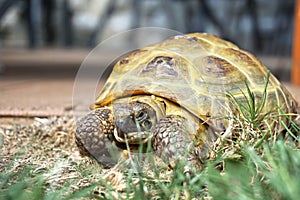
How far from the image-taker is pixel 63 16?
12461 mm

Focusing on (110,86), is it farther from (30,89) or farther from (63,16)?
(63,16)

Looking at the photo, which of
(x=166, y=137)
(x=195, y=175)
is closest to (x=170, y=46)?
(x=166, y=137)

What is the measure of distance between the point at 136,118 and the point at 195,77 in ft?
1.11

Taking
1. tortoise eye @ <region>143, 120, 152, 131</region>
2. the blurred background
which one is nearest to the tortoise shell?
tortoise eye @ <region>143, 120, 152, 131</region>

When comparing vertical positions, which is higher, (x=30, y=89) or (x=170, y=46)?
(x=170, y=46)

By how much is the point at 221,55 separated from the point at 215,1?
9129 millimetres

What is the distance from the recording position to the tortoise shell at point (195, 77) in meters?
1.99

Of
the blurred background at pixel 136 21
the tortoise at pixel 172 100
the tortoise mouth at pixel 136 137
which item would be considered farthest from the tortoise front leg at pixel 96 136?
the blurred background at pixel 136 21

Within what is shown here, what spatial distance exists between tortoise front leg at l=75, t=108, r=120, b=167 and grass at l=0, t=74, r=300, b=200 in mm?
57

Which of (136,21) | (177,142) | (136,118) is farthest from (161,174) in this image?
(136,21)

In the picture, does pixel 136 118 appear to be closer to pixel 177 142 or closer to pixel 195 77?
pixel 177 142

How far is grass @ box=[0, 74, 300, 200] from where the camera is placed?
130 centimetres

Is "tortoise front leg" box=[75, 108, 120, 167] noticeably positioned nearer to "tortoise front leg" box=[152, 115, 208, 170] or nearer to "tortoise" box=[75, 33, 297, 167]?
"tortoise" box=[75, 33, 297, 167]

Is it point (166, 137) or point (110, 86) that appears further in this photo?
point (110, 86)
